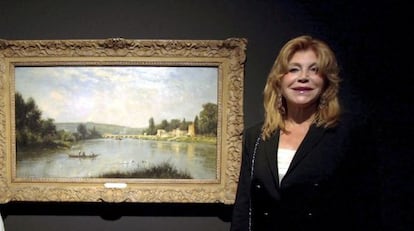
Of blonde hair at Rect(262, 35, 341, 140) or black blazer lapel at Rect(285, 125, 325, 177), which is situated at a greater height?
blonde hair at Rect(262, 35, 341, 140)

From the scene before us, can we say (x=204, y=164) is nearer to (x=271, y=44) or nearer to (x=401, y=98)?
(x=271, y=44)

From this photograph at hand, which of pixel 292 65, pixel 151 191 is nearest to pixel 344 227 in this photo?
pixel 292 65

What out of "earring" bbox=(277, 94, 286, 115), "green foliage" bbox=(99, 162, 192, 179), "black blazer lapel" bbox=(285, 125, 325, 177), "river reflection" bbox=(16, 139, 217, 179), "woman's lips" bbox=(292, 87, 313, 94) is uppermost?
"woman's lips" bbox=(292, 87, 313, 94)

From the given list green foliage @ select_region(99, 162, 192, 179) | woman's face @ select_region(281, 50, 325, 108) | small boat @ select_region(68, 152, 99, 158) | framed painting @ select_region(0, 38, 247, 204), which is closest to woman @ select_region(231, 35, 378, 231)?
woman's face @ select_region(281, 50, 325, 108)

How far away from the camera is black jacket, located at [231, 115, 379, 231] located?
122cm

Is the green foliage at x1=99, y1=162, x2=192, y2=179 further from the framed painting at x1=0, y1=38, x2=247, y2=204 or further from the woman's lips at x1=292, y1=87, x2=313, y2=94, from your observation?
the woman's lips at x1=292, y1=87, x2=313, y2=94

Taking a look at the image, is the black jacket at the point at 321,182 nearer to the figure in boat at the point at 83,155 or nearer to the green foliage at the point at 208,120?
the green foliage at the point at 208,120

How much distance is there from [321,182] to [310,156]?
94 mm

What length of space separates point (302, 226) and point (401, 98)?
2.64 ft

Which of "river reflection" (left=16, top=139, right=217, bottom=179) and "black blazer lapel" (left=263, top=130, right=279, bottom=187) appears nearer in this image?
"black blazer lapel" (left=263, top=130, right=279, bottom=187)

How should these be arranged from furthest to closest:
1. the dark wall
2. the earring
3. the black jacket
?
the dark wall, the earring, the black jacket

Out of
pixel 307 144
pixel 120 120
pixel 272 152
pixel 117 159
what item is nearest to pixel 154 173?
pixel 117 159

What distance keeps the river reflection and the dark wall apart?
0.79ft

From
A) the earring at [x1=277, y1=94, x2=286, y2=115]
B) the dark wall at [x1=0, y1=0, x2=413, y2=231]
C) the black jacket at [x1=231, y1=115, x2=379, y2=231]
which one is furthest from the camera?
the dark wall at [x1=0, y1=0, x2=413, y2=231]
